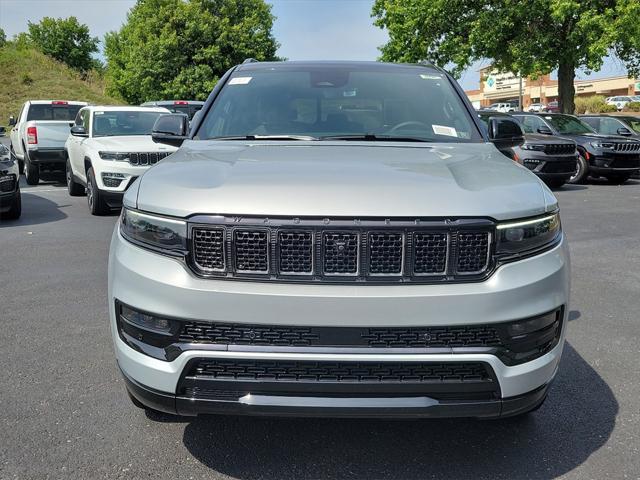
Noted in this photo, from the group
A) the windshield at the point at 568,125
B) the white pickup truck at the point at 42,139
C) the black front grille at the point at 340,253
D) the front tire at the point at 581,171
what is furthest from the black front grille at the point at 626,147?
the black front grille at the point at 340,253

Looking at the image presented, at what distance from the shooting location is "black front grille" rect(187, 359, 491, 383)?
2449mm

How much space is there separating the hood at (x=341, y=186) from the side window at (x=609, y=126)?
14971mm

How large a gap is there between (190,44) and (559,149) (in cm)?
3238

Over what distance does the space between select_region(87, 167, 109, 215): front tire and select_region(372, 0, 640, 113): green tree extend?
55.4ft

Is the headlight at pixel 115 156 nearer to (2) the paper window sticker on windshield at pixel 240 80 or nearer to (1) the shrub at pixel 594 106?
(2) the paper window sticker on windshield at pixel 240 80

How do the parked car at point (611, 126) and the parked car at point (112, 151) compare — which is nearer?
the parked car at point (112, 151)

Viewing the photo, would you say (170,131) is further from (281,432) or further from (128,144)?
(128,144)

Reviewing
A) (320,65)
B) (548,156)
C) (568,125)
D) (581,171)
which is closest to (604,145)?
(581,171)

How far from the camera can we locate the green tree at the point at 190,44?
41.0 m

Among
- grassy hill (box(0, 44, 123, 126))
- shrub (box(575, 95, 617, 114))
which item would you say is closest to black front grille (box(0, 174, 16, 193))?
grassy hill (box(0, 44, 123, 126))

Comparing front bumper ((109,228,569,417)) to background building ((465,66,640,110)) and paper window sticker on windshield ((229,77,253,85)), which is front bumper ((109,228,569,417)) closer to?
paper window sticker on windshield ((229,77,253,85))

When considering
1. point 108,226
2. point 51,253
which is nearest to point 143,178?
point 51,253

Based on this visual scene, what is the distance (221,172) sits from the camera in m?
2.84

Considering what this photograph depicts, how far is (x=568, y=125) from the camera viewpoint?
16.5 m
